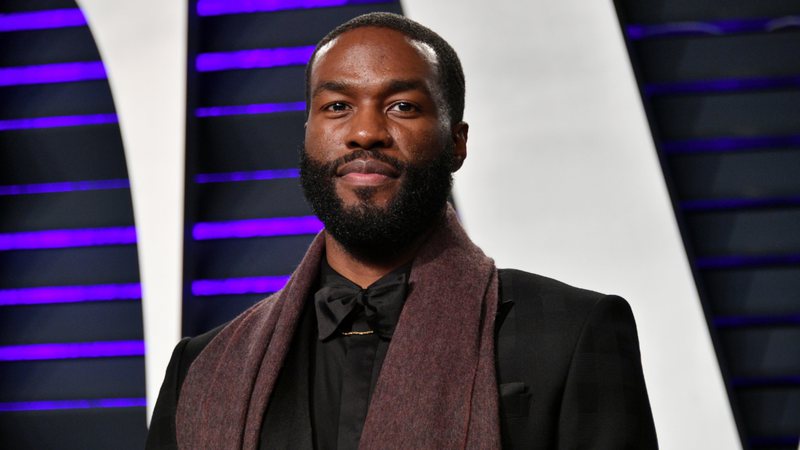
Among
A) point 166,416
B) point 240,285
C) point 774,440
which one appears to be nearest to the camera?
point 166,416

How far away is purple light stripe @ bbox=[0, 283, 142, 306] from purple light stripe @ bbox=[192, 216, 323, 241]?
28cm

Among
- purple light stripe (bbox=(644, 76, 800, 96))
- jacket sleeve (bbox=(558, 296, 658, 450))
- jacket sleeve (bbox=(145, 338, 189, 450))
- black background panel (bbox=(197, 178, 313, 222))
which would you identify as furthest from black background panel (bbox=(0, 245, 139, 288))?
jacket sleeve (bbox=(558, 296, 658, 450))

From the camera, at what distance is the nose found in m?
1.26

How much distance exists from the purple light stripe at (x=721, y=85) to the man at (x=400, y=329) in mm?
1438

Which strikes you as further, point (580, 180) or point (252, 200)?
point (252, 200)

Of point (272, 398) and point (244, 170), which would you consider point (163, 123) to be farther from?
point (272, 398)

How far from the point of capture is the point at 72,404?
288 cm

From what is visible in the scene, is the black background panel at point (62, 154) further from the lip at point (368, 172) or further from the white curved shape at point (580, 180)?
the lip at point (368, 172)

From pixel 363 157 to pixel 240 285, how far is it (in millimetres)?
1622

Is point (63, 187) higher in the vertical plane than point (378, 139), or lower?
higher

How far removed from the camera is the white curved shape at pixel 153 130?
2605mm

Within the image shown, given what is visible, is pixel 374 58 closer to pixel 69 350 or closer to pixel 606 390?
pixel 606 390

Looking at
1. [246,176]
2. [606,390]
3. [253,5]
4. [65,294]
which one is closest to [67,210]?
[65,294]

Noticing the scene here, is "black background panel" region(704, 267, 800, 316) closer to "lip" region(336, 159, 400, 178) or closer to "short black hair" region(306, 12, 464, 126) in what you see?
"short black hair" region(306, 12, 464, 126)
